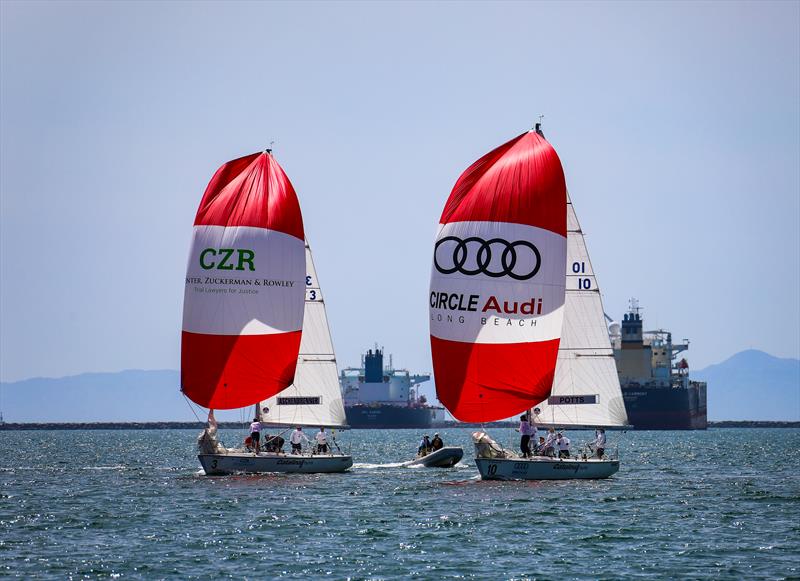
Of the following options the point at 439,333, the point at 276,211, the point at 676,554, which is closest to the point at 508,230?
the point at 439,333

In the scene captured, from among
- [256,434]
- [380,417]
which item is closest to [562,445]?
[256,434]

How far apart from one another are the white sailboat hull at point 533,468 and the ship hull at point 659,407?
107745 mm

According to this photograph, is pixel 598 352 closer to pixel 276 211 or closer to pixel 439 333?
pixel 439 333

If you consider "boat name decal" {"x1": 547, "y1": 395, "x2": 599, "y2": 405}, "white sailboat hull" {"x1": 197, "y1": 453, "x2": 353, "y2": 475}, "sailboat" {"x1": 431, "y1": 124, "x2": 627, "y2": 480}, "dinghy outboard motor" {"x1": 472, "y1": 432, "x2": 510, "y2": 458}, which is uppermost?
"sailboat" {"x1": 431, "y1": 124, "x2": 627, "y2": 480}

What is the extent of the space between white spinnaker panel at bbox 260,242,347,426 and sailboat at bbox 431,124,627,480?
810 centimetres

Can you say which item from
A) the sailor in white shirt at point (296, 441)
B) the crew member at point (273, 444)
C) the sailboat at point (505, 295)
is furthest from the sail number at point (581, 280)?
the crew member at point (273, 444)

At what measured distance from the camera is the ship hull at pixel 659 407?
488 ft

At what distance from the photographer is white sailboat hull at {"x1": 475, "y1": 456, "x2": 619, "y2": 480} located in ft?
132

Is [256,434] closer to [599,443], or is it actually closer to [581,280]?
[599,443]

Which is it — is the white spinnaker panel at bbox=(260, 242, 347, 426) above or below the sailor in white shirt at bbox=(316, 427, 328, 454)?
above

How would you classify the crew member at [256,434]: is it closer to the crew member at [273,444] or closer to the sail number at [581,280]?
the crew member at [273,444]

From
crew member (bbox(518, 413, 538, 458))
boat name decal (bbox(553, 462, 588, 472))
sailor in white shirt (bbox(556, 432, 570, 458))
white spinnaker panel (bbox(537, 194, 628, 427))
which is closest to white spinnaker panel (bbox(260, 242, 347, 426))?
crew member (bbox(518, 413, 538, 458))

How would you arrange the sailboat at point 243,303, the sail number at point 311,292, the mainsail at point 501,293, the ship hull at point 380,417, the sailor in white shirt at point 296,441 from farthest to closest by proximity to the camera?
the ship hull at point 380,417, the sail number at point 311,292, the sailor in white shirt at point 296,441, the sailboat at point 243,303, the mainsail at point 501,293

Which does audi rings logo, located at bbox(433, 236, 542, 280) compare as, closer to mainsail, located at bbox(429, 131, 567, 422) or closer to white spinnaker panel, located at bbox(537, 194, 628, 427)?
mainsail, located at bbox(429, 131, 567, 422)
